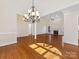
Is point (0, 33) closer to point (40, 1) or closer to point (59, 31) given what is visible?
point (40, 1)

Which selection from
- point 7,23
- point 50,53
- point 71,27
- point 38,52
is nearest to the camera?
point 50,53

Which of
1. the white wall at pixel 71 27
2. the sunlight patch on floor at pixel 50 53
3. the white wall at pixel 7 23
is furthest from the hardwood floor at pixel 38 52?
the white wall at pixel 71 27

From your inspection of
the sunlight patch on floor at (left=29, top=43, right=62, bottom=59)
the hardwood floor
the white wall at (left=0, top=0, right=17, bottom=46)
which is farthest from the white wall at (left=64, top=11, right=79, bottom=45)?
the white wall at (left=0, top=0, right=17, bottom=46)

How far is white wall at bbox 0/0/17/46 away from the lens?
6059 mm

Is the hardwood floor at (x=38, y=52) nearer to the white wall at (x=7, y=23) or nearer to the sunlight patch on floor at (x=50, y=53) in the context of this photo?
the sunlight patch on floor at (x=50, y=53)

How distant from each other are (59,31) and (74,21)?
7303 millimetres

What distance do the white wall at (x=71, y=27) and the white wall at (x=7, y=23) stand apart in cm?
415

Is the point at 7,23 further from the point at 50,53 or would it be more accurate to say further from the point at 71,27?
the point at 71,27

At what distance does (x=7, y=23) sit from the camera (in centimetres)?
646

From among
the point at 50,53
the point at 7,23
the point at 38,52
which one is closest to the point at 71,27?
the point at 50,53

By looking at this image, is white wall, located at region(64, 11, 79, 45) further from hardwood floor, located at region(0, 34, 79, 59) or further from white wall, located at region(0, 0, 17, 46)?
white wall, located at region(0, 0, 17, 46)

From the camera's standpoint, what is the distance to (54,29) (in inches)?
590

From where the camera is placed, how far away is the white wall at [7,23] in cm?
606

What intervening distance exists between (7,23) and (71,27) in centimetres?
470
